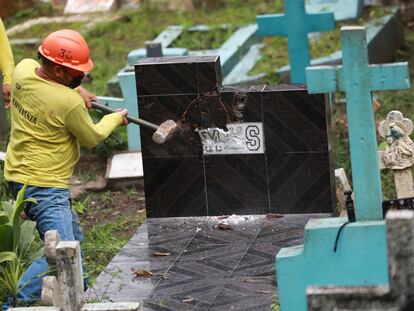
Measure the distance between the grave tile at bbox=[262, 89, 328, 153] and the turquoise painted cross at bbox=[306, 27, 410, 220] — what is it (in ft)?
7.45

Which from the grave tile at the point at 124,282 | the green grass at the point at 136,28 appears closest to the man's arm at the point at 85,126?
the grave tile at the point at 124,282

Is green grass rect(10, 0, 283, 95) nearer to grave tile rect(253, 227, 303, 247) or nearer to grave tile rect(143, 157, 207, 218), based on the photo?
grave tile rect(143, 157, 207, 218)

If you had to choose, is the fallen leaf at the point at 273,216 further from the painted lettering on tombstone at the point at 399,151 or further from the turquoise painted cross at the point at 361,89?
the turquoise painted cross at the point at 361,89

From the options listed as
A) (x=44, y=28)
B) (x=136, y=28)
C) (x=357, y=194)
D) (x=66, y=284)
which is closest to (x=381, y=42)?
(x=136, y=28)

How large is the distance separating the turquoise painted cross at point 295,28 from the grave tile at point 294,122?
290 centimetres

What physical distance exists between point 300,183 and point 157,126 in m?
1.06

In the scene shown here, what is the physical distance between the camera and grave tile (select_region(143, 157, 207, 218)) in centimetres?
746

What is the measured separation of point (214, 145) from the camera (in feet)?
24.3

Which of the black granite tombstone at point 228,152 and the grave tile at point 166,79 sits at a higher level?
the grave tile at point 166,79

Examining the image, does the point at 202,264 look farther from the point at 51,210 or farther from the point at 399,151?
the point at 399,151

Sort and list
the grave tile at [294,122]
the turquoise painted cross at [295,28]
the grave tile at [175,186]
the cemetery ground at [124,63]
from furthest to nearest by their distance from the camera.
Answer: the turquoise painted cross at [295,28] < the cemetery ground at [124,63] < the grave tile at [175,186] < the grave tile at [294,122]

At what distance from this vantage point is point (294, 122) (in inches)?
286

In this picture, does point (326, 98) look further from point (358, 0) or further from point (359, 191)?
point (358, 0)

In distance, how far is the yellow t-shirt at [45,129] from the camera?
20.5ft
